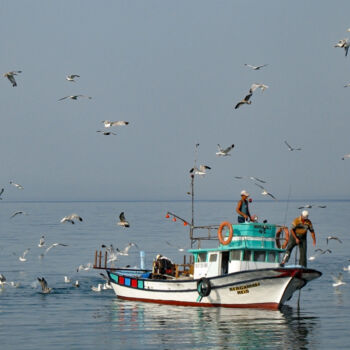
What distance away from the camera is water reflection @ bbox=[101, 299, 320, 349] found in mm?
31719

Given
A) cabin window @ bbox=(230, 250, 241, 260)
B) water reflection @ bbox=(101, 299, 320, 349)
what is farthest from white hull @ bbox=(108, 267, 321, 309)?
cabin window @ bbox=(230, 250, 241, 260)

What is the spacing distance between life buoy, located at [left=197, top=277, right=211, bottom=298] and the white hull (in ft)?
0.46

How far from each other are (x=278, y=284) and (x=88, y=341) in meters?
10.6

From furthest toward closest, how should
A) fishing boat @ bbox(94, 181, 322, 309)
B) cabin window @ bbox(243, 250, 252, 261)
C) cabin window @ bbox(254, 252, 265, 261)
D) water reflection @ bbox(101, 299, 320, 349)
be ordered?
1. cabin window @ bbox(254, 252, 265, 261)
2. cabin window @ bbox(243, 250, 252, 261)
3. fishing boat @ bbox(94, 181, 322, 309)
4. water reflection @ bbox(101, 299, 320, 349)

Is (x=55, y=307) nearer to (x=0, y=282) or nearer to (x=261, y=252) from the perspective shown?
(x=0, y=282)

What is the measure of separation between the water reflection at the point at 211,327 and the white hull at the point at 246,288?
0.54 meters

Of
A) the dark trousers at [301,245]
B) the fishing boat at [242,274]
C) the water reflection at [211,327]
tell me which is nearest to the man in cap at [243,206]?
the fishing boat at [242,274]

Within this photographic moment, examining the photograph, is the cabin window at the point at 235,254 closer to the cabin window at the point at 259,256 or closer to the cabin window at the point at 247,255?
the cabin window at the point at 247,255

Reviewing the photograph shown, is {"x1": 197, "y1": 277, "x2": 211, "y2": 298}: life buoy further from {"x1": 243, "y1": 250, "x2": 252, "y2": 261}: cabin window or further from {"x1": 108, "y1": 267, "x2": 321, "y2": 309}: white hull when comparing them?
{"x1": 243, "y1": 250, "x2": 252, "y2": 261}: cabin window

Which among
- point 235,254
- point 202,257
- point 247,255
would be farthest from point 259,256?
point 202,257

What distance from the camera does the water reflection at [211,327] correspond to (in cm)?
3172

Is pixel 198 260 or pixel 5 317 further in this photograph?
pixel 198 260

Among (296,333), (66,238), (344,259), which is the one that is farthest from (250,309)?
(66,238)

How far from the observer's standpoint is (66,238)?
96.7 m
